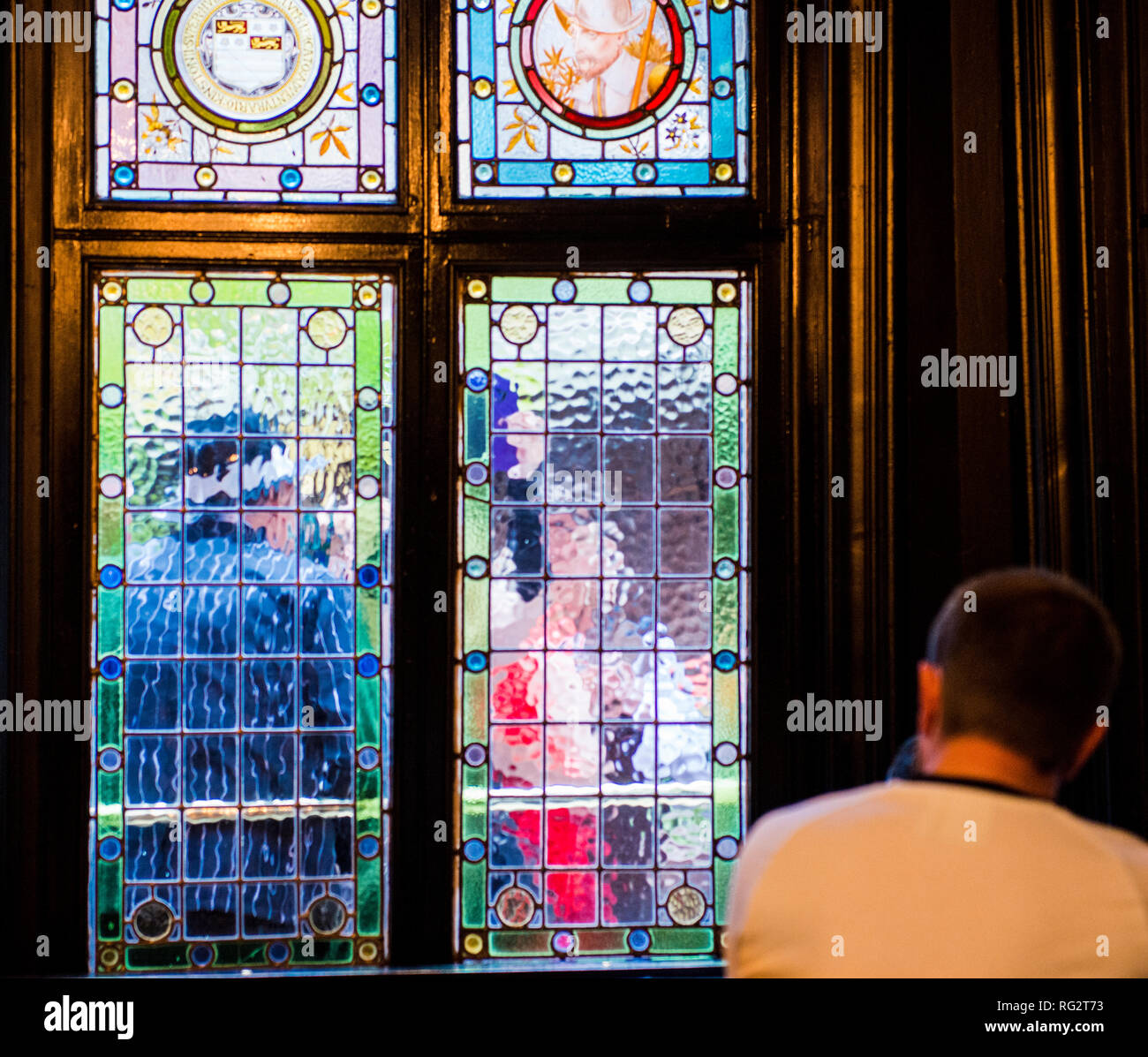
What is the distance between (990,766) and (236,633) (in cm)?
204

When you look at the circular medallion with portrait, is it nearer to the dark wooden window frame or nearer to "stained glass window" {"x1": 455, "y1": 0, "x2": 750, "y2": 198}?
"stained glass window" {"x1": 455, "y1": 0, "x2": 750, "y2": 198}

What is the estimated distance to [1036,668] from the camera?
1030 mm

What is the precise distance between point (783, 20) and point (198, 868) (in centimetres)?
247

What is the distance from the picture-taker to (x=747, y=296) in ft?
9.12

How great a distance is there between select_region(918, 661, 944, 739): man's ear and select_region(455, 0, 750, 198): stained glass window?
6.33ft

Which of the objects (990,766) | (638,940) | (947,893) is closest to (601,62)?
(638,940)

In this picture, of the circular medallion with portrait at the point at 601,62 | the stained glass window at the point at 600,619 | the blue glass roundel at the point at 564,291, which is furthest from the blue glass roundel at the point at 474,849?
the circular medallion with portrait at the point at 601,62

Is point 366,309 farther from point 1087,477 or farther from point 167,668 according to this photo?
point 1087,477

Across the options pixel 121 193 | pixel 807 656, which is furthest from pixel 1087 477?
pixel 121 193

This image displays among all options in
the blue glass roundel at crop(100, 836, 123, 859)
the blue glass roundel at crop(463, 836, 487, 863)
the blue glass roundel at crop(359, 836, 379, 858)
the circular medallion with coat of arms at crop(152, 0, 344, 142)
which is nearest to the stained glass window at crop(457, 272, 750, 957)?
the blue glass roundel at crop(463, 836, 487, 863)

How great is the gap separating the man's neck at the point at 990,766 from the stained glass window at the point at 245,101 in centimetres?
217

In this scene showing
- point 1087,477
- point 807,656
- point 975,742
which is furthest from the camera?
point 807,656

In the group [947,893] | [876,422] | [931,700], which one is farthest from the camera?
[876,422]

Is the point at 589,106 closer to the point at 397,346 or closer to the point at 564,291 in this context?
the point at 564,291
